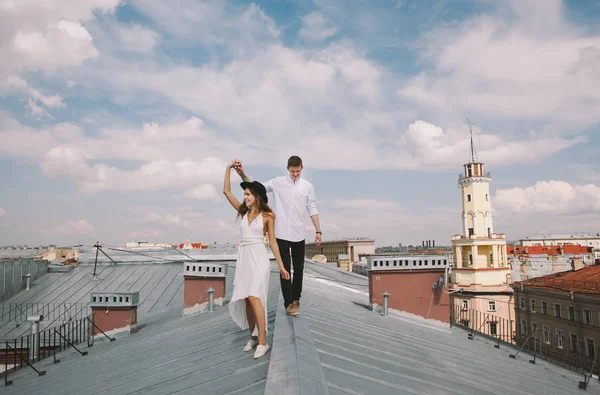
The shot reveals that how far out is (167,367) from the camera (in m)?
4.96

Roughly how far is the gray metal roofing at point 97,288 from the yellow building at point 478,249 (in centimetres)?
3722

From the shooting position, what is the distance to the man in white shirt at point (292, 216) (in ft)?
17.3

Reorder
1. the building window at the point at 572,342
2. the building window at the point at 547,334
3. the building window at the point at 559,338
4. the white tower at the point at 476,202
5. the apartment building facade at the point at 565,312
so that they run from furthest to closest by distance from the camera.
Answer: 1. the white tower at the point at 476,202
2. the building window at the point at 547,334
3. the building window at the point at 559,338
4. the building window at the point at 572,342
5. the apartment building facade at the point at 565,312

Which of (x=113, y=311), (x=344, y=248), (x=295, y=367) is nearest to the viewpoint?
(x=295, y=367)

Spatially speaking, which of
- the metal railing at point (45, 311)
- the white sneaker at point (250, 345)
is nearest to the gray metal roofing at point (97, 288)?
the metal railing at point (45, 311)

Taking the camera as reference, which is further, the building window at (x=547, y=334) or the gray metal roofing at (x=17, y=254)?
the gray metal roofing at (x=17, y=254)

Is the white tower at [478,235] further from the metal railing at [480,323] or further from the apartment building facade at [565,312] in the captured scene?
the apartment building facade at [565,312]

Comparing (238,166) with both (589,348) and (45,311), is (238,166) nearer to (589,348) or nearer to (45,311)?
(45,311)

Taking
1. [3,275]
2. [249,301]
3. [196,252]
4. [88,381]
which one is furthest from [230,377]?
[196,252]

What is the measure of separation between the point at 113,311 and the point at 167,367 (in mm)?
6677

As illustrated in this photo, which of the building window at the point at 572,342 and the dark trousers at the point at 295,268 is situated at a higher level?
the dark trousers at the point at 295,268

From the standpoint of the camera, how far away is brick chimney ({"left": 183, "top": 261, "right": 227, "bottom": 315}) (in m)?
10.2

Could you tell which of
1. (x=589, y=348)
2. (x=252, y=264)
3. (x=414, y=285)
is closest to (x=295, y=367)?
(x=252, y=264)

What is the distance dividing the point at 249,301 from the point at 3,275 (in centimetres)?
1690
